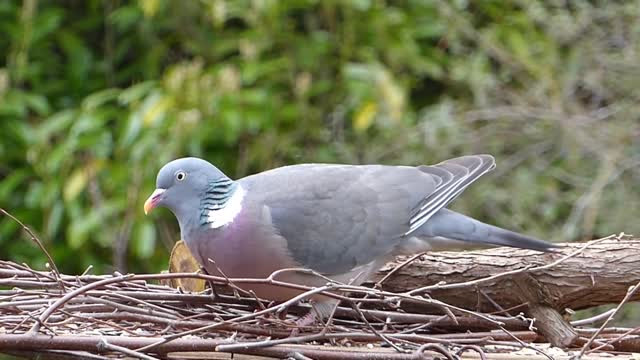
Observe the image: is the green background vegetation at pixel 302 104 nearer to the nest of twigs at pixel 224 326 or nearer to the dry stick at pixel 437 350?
the nest of twigs at pixel 224 326

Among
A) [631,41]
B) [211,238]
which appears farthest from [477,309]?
[631,41]

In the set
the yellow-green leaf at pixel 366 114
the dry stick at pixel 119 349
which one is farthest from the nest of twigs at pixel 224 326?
the yellow-green leaf at pixel 366 114

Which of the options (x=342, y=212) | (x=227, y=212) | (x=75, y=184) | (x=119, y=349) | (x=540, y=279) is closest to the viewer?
(x=119, y=349)

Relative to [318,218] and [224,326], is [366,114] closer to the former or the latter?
[318,218]

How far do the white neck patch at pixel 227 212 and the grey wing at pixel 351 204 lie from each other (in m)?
0.05

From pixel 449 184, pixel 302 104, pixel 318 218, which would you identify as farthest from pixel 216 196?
pixel 302 104

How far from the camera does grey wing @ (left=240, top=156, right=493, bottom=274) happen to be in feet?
7.23

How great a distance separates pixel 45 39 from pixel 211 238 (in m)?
2.05

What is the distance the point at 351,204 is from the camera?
229 cm

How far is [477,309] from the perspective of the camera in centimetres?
212

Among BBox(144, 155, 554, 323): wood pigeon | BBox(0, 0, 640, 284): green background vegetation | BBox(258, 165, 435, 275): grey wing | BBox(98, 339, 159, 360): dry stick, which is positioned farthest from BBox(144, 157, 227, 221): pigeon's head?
BBox(0, 0, 640, 284): green background vegetation

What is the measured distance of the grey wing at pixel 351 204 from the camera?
86.8 inches

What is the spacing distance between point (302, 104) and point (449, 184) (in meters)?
1.45

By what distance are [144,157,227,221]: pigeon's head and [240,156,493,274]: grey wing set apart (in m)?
0.10
